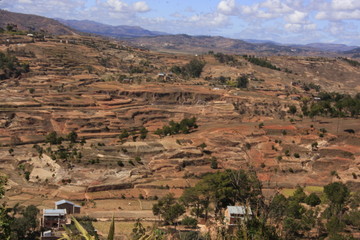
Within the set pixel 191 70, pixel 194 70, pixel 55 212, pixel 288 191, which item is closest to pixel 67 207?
pixel 55 212

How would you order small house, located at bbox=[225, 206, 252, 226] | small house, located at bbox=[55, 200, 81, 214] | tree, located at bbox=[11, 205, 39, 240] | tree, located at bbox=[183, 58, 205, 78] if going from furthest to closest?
1. tree, located at bbox=[183, 58, 205, 78]
2. small house, located at bbox=[55, 200, 81, 214]
3. tree, located at bbox=[11, 205, 39, 240]
4. small house, located at bbox=[225, 206, 252, 226]

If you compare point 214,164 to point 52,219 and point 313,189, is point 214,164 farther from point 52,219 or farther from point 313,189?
point 52,219

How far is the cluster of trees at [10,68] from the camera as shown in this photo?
202 feet

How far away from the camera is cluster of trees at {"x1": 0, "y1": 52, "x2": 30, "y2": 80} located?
61469 mm

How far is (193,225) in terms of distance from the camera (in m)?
24.5

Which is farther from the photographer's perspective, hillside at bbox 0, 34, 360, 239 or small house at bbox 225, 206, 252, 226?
hillside at bbox 0, 34, 360, 239

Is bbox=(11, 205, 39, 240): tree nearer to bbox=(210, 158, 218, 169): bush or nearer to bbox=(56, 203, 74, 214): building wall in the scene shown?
bbox=(56, 203, 74, 214): building wall

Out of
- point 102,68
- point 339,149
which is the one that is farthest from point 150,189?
point 102,68

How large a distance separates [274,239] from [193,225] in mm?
17350

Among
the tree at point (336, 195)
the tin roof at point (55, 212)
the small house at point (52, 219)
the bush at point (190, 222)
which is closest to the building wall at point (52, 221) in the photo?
the small house at point (52, 219)

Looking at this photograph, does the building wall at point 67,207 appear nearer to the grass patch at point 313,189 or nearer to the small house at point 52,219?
the small house at point 52,219

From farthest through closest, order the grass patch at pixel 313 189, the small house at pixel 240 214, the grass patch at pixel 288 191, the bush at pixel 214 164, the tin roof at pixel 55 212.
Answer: the bush at pixel 214 164 → the grass patch at pixel 313 189 → the grass patch at pixel 288 191 → the tin roof at pixel 55 212 → the small house at pixel 240 214

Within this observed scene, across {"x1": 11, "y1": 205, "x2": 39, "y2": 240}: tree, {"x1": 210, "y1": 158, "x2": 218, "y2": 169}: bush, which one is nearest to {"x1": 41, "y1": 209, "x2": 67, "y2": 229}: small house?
{"x1": 11, "y1": 205, "x2": 39, "y2": 240}: tree

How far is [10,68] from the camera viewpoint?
61.8 meters
